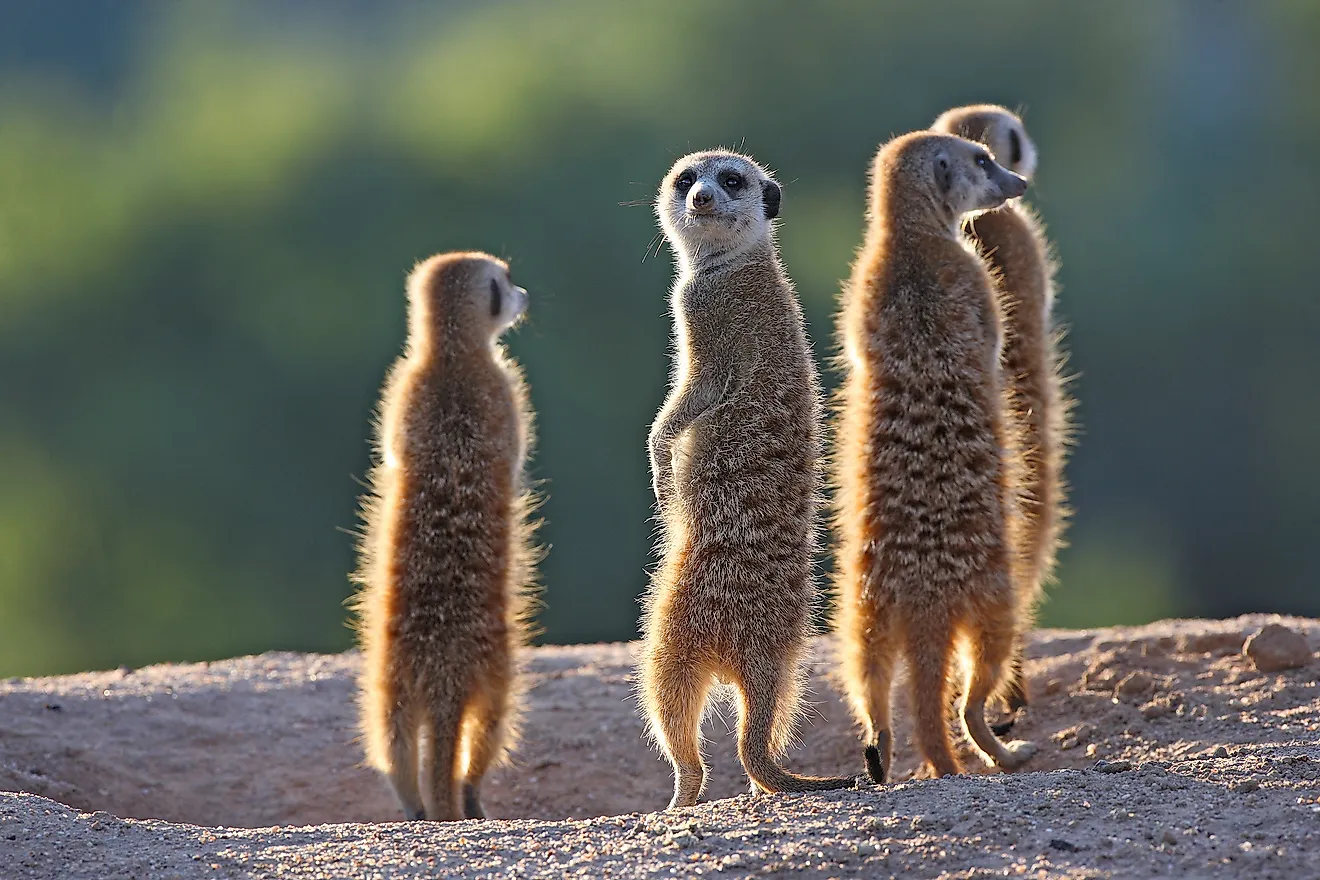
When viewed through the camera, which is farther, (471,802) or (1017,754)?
(471,802)

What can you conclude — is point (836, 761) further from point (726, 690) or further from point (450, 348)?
point (450, 348)

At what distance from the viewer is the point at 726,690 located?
350 centimetres

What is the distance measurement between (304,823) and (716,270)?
2031mm

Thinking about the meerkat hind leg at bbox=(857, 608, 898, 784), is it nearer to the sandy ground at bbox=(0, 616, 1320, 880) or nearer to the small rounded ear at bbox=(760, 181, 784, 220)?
the sandy ground at bbox=(0, 616, 1320, 880)

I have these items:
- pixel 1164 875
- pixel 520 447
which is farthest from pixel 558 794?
pixel 1164 875

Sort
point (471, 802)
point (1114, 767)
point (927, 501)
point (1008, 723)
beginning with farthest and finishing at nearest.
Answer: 1. point (1008, 723)
2. point (471, 802)
3. point (927, 501)
4. point (1114, 767)

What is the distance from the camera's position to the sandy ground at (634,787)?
107 inches

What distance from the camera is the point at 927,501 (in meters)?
3.66

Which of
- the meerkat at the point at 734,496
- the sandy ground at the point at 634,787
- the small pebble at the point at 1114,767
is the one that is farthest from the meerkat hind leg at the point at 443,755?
the small pebble at the point at 1114,767

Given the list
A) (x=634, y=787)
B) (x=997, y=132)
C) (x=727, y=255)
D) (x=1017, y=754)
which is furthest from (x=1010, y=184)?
(x=634, y=787)

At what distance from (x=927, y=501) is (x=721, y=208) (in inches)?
33.8

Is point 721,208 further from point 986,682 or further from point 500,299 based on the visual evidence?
point 986,682

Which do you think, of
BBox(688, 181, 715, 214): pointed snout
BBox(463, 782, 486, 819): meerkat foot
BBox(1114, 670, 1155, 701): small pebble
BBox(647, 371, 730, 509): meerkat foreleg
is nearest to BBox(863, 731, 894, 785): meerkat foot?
BBox(647, 371, 730, 509): meerkat foreleg

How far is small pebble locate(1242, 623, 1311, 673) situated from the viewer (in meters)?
4.12
